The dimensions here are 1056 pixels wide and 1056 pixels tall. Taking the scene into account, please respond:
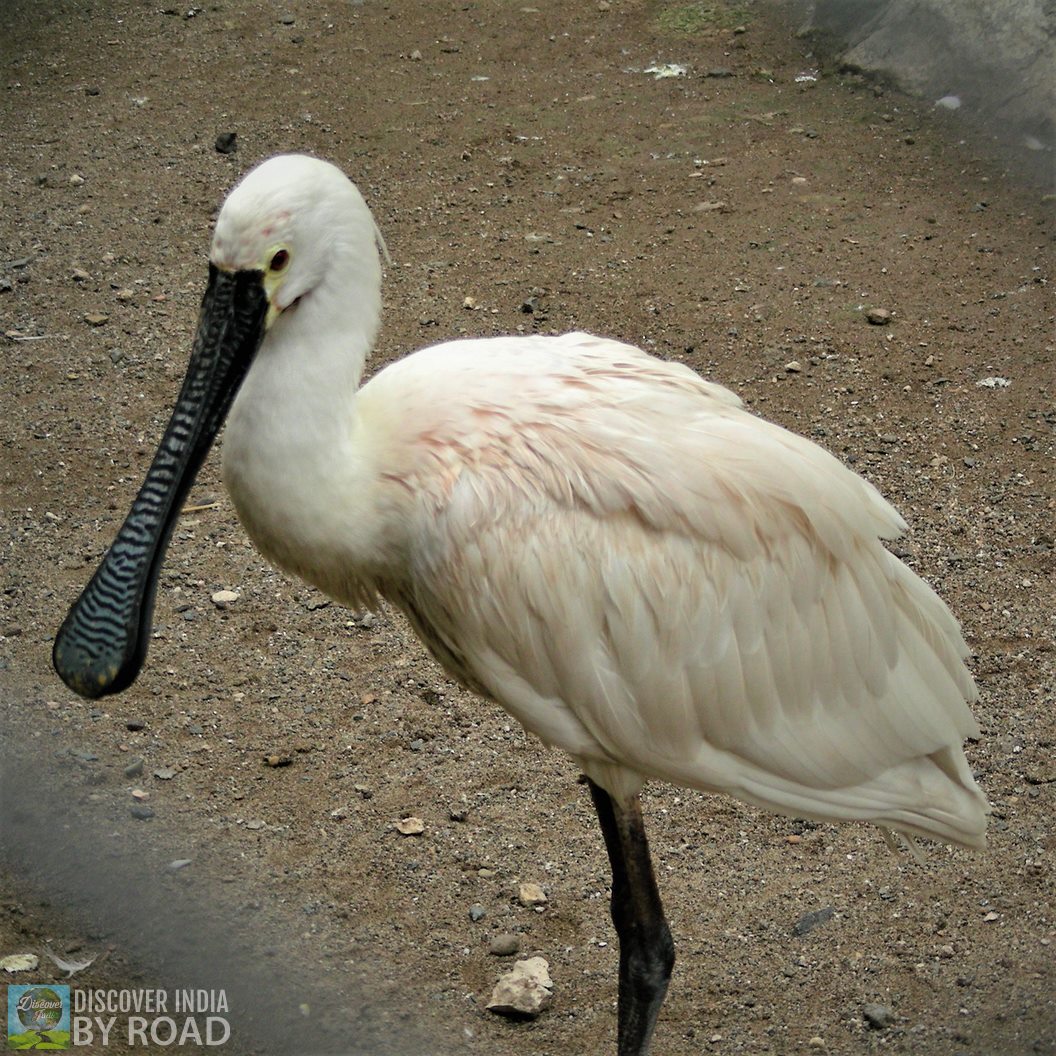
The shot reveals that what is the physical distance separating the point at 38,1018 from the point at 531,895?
50.7 inches

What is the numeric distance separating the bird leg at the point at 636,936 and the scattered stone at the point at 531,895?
0.47 metres

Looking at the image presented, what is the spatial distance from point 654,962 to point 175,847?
1.42 metres

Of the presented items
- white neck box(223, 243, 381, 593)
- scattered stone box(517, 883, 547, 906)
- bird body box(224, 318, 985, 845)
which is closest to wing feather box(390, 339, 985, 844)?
bird body box(224, 318, 985, 845)

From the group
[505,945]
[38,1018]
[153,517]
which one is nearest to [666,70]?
[505,945]

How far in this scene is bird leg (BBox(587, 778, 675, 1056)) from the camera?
3.66m

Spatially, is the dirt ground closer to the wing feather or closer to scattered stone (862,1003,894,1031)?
scattered stone (862,1003,894,1031)

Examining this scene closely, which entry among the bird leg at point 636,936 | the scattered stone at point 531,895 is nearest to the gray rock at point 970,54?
the scattered stone at point 531,895

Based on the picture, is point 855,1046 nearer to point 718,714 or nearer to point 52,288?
point 718,714

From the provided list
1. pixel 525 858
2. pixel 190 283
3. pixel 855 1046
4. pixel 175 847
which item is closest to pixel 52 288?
pixel 190 283

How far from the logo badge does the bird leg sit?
1336mm

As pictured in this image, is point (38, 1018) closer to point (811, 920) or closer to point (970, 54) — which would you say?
point (811, 920)

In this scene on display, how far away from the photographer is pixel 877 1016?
12.5 ft

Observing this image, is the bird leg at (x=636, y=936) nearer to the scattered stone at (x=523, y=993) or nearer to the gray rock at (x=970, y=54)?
the scattered stone at (x=523, y=993)

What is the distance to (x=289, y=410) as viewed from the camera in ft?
10.4
